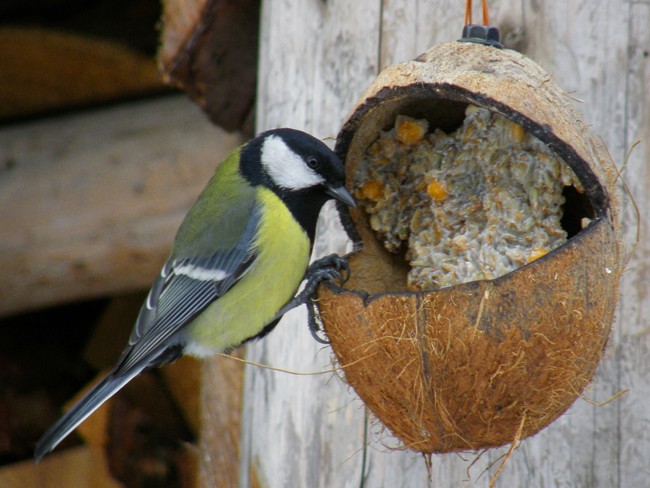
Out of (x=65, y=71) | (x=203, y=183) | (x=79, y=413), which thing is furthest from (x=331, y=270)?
(x=65, y=71)

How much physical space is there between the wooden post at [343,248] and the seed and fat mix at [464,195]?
22 cm

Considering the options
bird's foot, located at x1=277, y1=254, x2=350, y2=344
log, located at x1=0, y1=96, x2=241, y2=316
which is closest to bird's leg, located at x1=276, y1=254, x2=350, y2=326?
bird's foot, located at x1=277, y1=254, x2=350, y2=344

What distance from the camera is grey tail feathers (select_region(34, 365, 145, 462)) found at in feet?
6.13

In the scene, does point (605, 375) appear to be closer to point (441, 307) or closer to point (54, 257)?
point (441, 307)

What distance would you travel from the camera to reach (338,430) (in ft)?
6.56

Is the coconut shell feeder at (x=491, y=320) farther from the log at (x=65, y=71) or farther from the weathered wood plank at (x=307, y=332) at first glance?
the log at (x=65, y=71)

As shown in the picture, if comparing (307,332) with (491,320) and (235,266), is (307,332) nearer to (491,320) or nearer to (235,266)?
(235,266)

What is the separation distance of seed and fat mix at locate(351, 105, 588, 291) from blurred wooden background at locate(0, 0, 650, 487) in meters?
0.21

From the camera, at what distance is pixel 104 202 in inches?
113

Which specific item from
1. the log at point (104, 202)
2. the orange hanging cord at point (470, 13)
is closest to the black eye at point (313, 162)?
the orange hanging cord at point (470, 13)

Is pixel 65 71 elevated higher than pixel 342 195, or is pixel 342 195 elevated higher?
pixel 342 195

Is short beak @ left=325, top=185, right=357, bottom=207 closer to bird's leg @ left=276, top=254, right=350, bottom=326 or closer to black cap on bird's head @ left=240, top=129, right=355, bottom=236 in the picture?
black cap on bird's head @ left=240, top=129, right=355, bottom=236

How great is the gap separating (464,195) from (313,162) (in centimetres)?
29

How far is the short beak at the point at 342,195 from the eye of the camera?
5.75 feet
